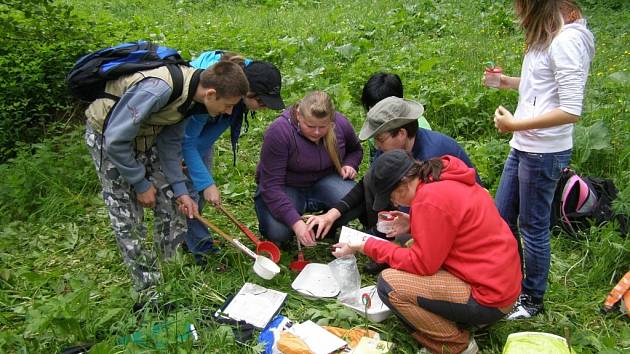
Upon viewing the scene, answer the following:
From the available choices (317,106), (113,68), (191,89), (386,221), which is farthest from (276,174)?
(113,68)

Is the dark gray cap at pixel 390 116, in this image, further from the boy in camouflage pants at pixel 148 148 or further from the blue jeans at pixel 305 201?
the boy in camouflage pants at pixel 148 148

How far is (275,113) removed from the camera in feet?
17.3

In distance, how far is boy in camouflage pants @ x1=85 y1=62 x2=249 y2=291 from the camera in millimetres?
2361

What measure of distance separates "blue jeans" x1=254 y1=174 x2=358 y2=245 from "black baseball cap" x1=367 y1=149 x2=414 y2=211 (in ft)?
3.20

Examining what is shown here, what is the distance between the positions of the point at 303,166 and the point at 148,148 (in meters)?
0.94

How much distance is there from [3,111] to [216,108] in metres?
2.95

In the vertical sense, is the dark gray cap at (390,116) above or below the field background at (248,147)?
above

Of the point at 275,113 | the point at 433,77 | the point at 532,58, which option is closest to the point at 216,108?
Result: the point at 532,58

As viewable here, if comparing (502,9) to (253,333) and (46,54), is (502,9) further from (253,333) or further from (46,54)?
(253,333)

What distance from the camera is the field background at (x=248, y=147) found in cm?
263

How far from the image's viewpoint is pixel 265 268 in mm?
2881

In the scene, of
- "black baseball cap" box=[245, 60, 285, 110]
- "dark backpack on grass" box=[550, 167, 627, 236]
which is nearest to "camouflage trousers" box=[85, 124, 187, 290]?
"black baseball cap" box=[245, 60, 285, 110]

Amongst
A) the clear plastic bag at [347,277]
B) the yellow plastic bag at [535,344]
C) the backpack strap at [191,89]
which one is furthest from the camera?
the clear plastic bag at [347,277]

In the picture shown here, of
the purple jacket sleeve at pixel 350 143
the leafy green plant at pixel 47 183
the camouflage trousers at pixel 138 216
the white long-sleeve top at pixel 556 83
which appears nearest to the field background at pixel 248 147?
the leafy green plant at pixel 47 183
